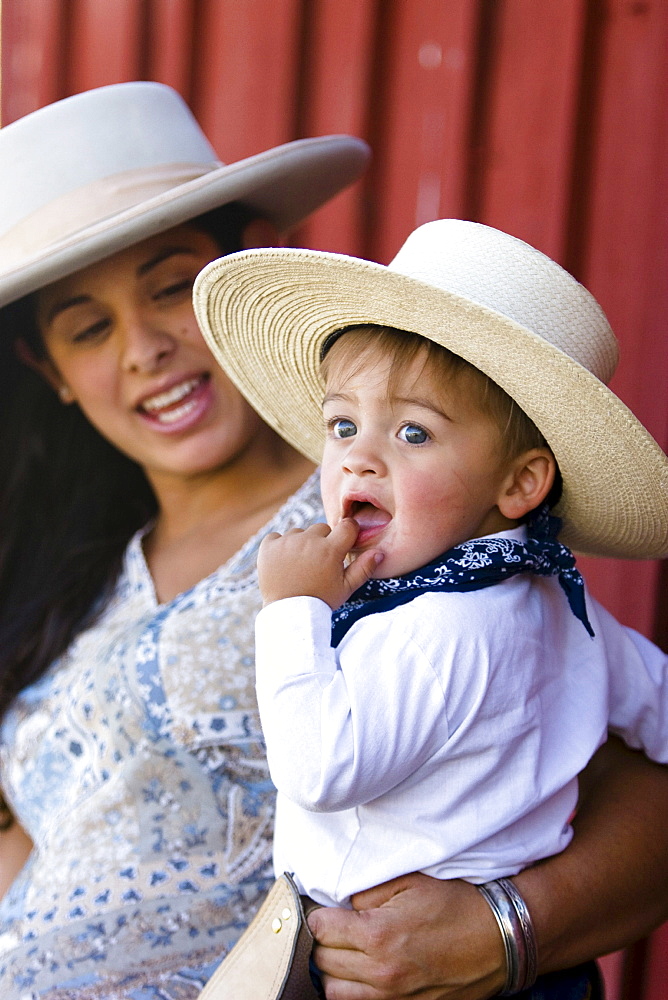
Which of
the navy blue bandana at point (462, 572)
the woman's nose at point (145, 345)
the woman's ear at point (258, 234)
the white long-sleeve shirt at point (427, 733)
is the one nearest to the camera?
the white long-sleeve shirt at point (427, 733)

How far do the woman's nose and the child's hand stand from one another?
811 millimetres

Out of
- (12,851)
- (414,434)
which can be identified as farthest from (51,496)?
(414,434)

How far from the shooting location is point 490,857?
1.38 metres

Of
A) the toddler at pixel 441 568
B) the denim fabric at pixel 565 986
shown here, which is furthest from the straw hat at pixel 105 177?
the denim fabric at pixel 565 986

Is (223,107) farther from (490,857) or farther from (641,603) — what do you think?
(490,857)

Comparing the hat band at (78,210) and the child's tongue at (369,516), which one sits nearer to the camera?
the child's tongue at (369,516)

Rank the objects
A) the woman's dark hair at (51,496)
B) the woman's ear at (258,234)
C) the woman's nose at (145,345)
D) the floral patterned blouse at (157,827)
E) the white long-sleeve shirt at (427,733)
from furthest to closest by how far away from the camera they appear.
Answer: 1. the woman's dark hair at (51,496)
2. the woman's ear at (258,234)
3. the woman's nose at (145,345)
4. the floral patterned blouse at (157,827)
5. the white long-sleeve shirt at (427,733)

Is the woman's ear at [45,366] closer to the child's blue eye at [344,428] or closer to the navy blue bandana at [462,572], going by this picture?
the child's blue eye at [344,428]

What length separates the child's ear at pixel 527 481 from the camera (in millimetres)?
1444

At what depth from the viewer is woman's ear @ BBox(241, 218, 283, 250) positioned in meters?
2.26

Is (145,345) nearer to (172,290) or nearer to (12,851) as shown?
(172,290)

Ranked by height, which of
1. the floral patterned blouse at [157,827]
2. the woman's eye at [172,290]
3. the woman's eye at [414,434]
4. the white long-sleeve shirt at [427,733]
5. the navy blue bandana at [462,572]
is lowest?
the floral patterned blouse at [157,827]

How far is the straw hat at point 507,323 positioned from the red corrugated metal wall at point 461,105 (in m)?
1.03

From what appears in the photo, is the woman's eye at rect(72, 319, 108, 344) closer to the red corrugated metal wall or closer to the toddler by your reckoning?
the toddler
